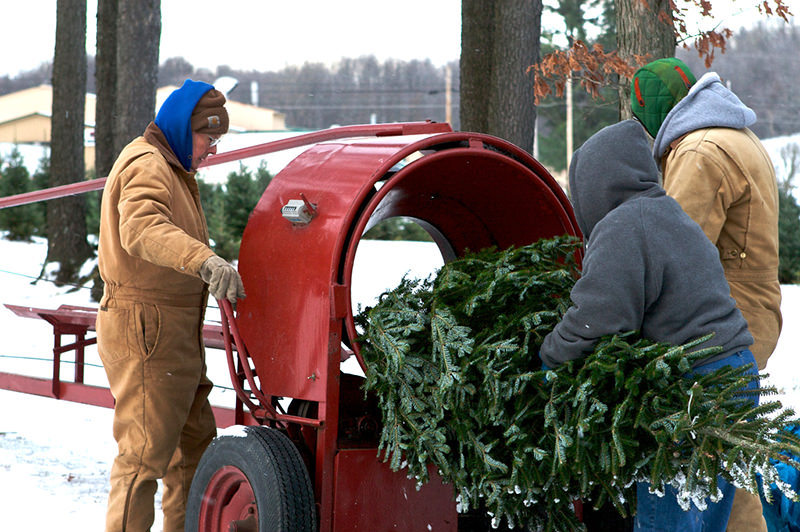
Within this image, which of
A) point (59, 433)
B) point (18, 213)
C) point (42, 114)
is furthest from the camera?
point (42, 114)

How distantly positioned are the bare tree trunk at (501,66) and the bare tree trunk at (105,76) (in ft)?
20.2

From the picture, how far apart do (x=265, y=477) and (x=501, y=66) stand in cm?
492

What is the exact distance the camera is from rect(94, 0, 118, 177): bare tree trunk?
1170 cm

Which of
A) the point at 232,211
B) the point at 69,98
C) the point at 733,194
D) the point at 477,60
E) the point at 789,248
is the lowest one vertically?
the point at 789,248

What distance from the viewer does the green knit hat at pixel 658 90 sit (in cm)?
358

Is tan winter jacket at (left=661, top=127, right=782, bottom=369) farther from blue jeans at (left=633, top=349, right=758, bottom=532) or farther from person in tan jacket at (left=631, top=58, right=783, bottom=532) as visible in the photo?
blue jeans at (left=633, top=349, right=758, bottom=532)

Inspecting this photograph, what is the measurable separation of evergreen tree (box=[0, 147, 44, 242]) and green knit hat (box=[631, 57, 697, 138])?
14213mm

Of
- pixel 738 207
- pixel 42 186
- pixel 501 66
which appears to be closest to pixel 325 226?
pixel 738 207

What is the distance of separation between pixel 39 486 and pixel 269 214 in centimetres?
256

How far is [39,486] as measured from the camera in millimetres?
4832

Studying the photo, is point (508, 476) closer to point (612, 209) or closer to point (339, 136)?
point (612, 209)

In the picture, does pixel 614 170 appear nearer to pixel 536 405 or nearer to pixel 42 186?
pixel 536 405

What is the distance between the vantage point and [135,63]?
387 inches

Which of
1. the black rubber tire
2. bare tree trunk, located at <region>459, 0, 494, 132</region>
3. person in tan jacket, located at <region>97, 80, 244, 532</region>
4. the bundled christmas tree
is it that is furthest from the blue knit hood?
bare tree trunk, located at <region>459, 0, 494, 132</region>
